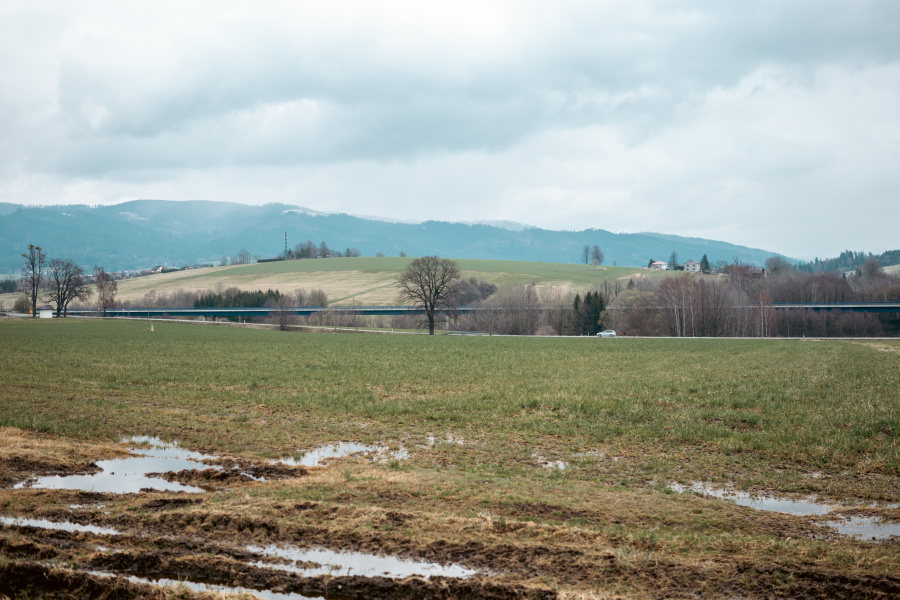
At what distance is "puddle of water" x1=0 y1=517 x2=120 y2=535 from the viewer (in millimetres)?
8961

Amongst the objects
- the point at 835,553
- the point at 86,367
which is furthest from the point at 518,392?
the point at 86,367

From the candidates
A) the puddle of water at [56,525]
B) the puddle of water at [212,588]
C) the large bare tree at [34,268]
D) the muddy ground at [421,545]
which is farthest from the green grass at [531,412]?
the large bare tree at [34,268]

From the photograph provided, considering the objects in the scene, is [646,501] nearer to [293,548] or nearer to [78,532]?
[293,548]

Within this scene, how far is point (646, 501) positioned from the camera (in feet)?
35.7

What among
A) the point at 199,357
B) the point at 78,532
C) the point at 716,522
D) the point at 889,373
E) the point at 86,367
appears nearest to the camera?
the point at 78,532

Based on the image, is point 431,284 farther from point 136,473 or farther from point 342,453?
point 136,473

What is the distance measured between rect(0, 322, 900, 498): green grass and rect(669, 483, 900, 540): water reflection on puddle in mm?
713

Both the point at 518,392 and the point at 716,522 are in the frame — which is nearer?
the point at 716,522

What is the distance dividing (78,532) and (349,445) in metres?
7.38

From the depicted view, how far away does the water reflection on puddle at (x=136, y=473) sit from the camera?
11492 millimetres

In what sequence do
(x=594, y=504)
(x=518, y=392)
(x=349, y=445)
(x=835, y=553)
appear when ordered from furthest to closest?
(x=518, y=392), (x=349, y=445), (x=594, y=504), (x=835, y=553)

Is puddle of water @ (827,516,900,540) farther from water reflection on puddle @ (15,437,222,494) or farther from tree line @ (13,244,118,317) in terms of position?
tree line @ (13,244,118,317)

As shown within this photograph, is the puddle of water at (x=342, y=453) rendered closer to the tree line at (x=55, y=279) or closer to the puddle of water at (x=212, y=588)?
the puddle of water at (x=212, y=588)

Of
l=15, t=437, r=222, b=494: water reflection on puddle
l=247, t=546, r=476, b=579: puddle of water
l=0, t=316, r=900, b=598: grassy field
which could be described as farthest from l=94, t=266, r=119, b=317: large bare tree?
l=247, t=546, r=476, b=579: puddle of water
